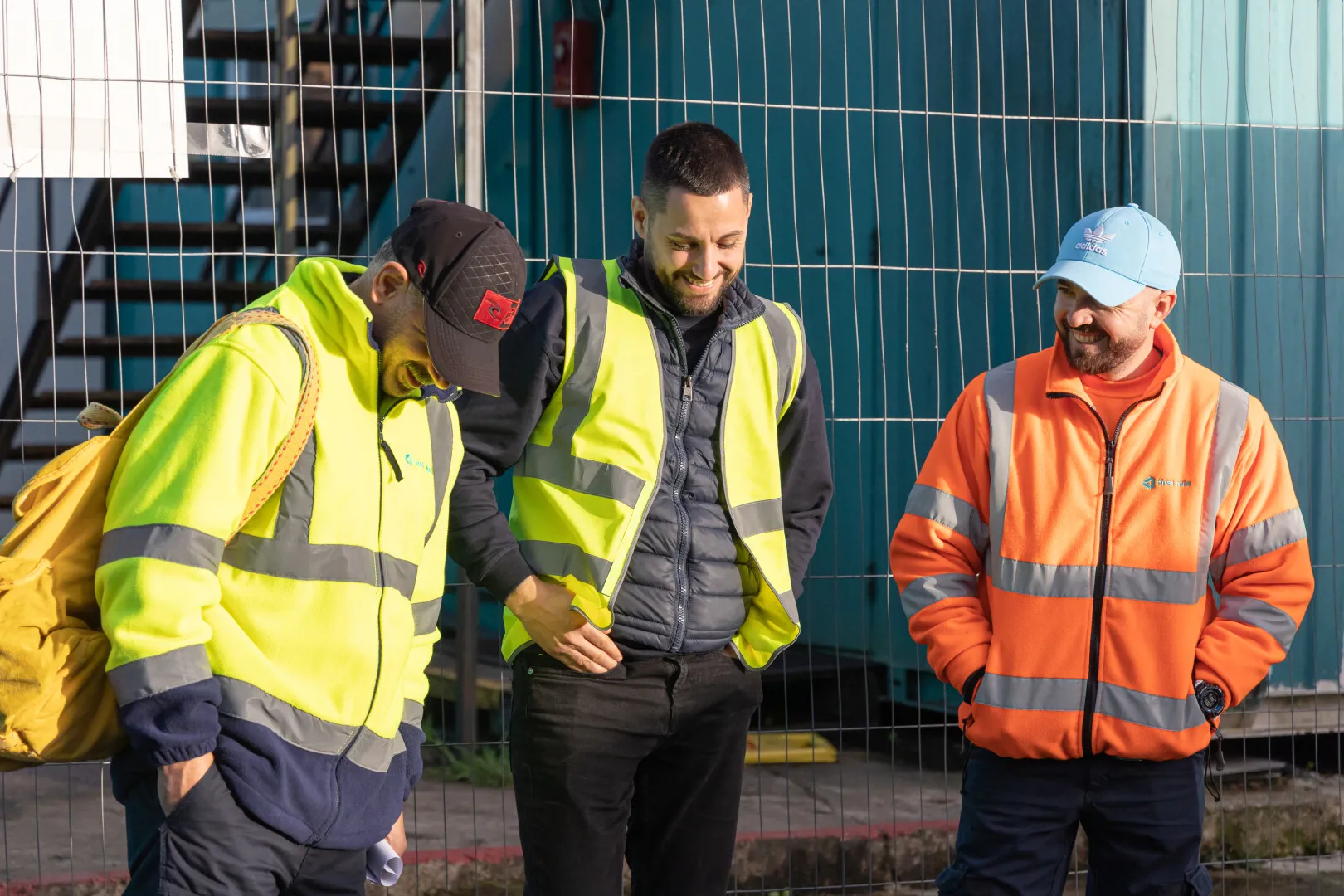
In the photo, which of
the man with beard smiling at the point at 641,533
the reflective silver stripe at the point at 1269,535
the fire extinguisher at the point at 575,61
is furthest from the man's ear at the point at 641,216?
the fire extinguisher at the point at 575,61

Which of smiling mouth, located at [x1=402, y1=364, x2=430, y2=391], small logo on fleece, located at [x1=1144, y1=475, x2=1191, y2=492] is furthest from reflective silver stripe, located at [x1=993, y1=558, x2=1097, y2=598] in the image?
smiling mouth, located at [x1=402, y1=364, x2=430, y2=391]

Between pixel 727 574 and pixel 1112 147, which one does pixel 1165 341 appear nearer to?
pixel 727 574

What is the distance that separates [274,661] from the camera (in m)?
2.41

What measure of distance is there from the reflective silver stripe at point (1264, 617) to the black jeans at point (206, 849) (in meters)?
2.14

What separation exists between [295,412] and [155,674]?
0.47 meters

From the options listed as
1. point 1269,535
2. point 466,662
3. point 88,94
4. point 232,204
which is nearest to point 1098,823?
point 1269,535

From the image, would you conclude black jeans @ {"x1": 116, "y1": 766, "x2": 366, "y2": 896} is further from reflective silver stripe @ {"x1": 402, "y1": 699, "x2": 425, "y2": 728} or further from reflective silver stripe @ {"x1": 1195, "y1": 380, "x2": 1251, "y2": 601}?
reflective silver stripe @ {"x1": 1195, "y1": 380, "x2": 1251, "y2": 601}

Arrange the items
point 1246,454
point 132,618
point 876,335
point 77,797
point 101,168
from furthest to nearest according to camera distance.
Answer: point 876,335 < point 77,797 < point 101,168 < point 1246,454 < point 132,618

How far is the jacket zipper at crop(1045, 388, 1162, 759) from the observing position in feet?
10.7

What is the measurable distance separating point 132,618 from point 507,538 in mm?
1042

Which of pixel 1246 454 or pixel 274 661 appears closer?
pixel 274 661

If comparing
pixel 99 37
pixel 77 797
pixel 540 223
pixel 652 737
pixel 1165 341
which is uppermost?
pixel 99 37

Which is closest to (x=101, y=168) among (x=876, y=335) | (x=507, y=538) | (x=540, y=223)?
(x=507, y=538)

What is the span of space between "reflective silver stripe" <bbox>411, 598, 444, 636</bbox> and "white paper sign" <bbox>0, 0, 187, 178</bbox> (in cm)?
228
